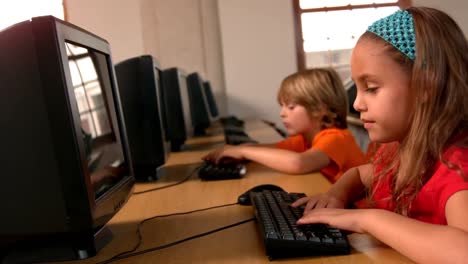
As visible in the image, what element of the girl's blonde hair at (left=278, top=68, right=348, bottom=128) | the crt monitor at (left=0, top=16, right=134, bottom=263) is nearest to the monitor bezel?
the crt monitor at (left=0, top=16, right=134, bottom=263)

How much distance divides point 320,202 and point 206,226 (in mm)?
232

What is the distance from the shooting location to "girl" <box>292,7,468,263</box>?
0.73 meters

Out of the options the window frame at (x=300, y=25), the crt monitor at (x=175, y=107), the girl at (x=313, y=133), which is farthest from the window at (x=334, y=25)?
the girl at (x=313, y=133)

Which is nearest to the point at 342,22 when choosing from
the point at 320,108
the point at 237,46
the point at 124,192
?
the point at 237,46

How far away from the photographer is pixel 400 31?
2.61 ft

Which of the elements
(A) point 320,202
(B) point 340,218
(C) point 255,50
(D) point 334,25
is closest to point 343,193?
(A) point 320,202

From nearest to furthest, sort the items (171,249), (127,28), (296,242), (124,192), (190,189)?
(296,242), (171,249), (124,192), (190,189), (127,28)

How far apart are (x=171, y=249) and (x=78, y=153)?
23 centimetres

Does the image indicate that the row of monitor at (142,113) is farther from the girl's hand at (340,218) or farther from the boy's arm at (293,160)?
the girl's hand at (340,218)

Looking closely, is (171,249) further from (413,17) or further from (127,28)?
(127,28)

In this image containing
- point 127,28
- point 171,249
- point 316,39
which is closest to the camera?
point 171,249

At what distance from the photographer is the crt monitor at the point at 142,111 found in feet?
4.93

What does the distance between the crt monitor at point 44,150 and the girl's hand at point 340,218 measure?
0.36m

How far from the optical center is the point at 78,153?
0.76m
